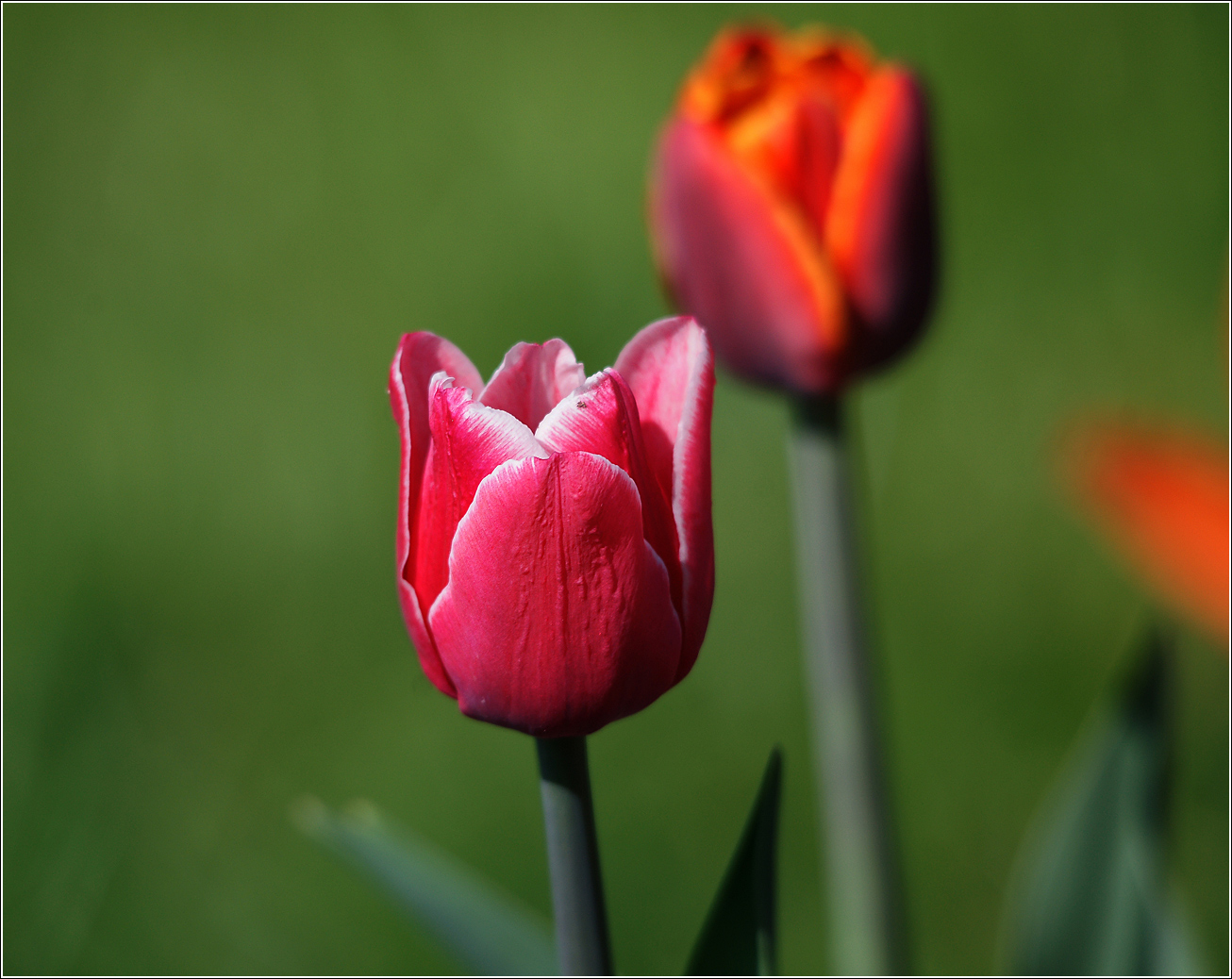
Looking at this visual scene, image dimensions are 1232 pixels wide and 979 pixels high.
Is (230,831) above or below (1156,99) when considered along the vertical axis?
below

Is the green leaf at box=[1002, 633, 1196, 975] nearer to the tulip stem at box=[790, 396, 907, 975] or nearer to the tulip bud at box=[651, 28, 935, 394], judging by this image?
the tulip stem at box=[790, 396, 907, 975]

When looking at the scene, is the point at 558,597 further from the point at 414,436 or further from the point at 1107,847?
the point at 1107,847

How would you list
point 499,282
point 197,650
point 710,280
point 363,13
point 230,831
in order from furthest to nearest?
point 363,13 < point 499,282 < point 197,650 < point 230,831 < point 710,280

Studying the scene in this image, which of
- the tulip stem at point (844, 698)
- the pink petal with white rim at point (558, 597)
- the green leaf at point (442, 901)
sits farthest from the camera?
the tulip stem at point (844, 698)

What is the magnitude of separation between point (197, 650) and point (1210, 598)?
0.92 m

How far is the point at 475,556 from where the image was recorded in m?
0.31

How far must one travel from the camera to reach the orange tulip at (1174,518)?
0.56 meters

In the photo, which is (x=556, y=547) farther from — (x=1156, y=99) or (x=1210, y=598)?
(x=1156, y=99)

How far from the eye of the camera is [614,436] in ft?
1.02

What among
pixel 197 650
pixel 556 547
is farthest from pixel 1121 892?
pixel 197 650

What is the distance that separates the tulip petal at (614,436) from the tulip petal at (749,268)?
22cm

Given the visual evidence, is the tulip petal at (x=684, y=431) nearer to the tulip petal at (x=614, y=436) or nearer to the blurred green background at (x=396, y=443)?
the tulip petal at (x=614, y=436)

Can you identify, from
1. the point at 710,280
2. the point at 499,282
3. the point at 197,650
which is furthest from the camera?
the point at 499,282

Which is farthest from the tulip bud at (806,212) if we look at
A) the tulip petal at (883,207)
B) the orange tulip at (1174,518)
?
Result: the orange tulip at (1174,518)
